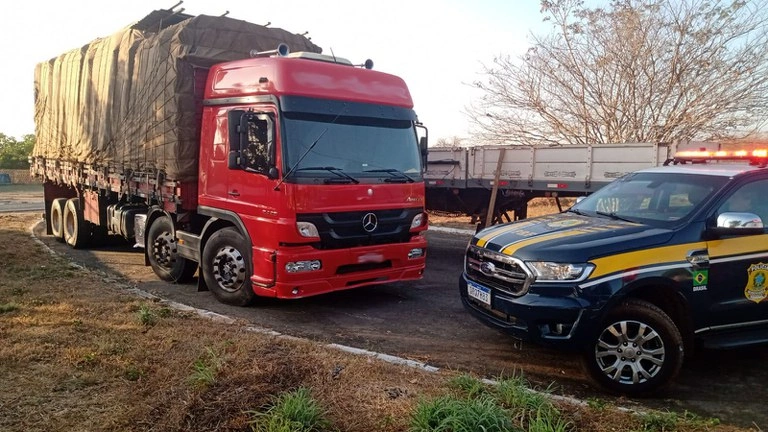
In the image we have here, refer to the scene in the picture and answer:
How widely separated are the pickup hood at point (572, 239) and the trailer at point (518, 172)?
14.9 ft

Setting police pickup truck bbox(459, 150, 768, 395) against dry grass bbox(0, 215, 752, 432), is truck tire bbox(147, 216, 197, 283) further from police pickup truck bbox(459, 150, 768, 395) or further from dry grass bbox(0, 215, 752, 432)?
police pickup truck bbox(459, 150, 768, 395)

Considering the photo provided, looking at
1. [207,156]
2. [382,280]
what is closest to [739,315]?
[382,280]

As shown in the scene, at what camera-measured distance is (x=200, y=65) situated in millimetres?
7629

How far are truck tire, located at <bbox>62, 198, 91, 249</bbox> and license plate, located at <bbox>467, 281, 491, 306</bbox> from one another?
9.74m

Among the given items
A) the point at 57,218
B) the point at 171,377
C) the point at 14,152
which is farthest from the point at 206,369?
the point at 14,152

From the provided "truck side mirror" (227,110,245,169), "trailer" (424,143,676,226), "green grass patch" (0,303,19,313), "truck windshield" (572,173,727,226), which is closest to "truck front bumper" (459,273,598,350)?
"truck windshield" (572,173,727,226)

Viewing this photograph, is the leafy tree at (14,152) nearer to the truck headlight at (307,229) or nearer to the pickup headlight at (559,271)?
the truck headlight at (307,229)

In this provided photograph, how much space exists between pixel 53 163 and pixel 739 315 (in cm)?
1367

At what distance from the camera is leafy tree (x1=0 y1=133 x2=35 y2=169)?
50.2m

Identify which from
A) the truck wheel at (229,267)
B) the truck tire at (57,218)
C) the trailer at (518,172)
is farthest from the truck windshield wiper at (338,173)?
A: the truck tire at (57,218)

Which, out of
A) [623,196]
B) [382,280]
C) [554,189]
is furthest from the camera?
[554,189]

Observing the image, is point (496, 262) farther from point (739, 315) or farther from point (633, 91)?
point (633, 91)

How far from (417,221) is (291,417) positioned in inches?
169

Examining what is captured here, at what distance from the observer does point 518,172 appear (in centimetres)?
1111
